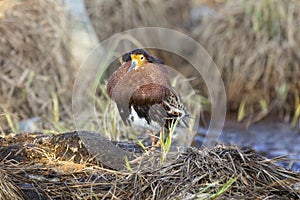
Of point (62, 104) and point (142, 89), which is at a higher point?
point (142, 89)

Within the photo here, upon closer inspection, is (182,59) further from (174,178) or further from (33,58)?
(174,178)

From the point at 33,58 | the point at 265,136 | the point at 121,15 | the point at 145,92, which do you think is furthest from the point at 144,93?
the point at 121,15

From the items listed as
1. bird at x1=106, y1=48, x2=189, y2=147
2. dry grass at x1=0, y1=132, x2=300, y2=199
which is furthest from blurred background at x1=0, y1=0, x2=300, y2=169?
dry grass at x1=0, y1=132, x2=300, y2=199

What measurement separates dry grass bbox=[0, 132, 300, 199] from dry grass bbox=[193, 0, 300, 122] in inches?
130

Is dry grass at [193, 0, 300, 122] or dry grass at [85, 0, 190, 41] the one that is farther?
dry grass at [85, 0, 190, 41]

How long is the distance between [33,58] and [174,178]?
10.6 feet

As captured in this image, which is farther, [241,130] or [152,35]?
[152,35]

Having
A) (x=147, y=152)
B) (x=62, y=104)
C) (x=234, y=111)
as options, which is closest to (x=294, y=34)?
(x=234, y=111)

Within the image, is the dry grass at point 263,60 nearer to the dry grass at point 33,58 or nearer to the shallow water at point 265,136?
the shallow water at point 265,136

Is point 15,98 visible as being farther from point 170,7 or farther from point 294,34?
point 294,34

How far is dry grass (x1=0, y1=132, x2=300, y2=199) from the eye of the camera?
3.34m

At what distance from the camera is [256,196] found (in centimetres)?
329

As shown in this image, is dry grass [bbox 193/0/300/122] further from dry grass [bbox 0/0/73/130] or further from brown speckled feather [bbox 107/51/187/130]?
brown speckled feather [bbox 107/51/187/130]

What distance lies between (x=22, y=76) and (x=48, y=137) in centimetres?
221
